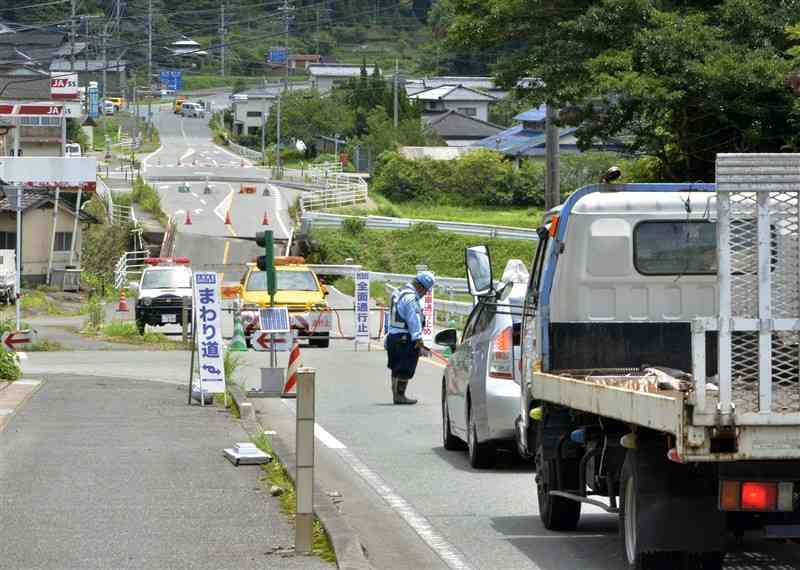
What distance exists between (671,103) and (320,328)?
30.4 ft

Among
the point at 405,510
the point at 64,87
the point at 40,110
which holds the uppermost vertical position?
the point at 64,87

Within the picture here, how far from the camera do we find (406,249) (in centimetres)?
5972

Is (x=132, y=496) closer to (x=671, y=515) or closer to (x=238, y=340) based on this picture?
(x=671, y=515)

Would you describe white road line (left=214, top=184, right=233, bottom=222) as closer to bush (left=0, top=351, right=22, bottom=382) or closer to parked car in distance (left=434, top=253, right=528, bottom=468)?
bush (left=0, top=351, right=22, bottom=382)

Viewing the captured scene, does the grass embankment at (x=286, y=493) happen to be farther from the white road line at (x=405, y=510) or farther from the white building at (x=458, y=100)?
the white building at (x=458, y=100)

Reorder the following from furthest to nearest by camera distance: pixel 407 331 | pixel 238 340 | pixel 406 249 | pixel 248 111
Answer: pixel 248 111, pixel 406 249, pixel 238 340, pixel 407 331

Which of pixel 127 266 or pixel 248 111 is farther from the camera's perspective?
pixel 248 111

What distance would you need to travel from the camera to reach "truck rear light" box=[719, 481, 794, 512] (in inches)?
276

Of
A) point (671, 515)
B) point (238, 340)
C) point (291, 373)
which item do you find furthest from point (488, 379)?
point (238, 340)

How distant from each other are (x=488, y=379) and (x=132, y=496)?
354 cm

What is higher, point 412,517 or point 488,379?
point 488,379

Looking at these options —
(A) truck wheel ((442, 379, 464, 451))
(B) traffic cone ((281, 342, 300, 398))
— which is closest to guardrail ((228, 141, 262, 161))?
(B) traffic cone ((281, 342, 300, 398))

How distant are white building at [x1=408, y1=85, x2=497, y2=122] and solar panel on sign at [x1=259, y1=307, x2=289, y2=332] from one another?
97831mm

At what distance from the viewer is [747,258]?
6633 millimetres
